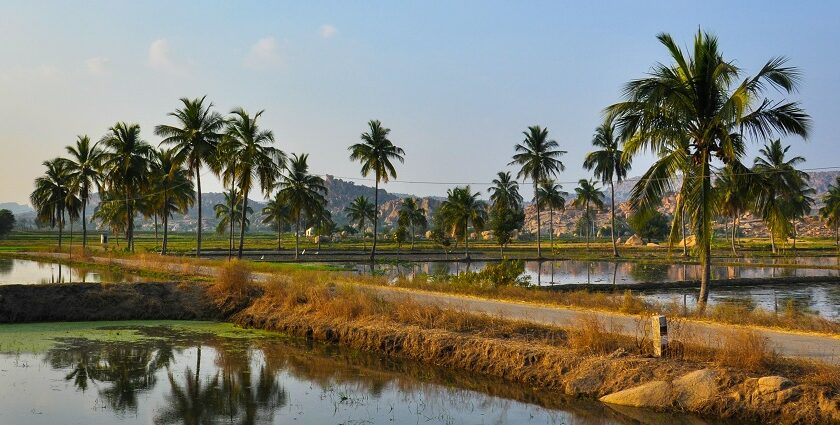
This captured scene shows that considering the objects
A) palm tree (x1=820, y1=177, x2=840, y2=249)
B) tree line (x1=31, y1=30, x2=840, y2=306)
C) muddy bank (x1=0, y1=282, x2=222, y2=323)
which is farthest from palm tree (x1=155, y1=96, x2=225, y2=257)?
palm tree (x1=820, y1=177, x2=840, y2=249)

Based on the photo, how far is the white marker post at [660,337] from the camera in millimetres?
13914

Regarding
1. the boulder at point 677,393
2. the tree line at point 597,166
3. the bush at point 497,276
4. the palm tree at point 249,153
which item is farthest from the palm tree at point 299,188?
the boulder at point 677,393

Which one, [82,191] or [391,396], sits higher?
[82,191]

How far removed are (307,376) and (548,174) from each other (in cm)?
5695

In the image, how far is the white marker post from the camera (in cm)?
1391

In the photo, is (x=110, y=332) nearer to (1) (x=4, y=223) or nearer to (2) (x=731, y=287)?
(2) (x=731, y=287)

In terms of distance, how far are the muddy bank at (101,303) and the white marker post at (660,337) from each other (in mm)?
15404

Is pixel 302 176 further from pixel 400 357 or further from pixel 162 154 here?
pixel 400 357

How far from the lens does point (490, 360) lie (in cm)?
1598

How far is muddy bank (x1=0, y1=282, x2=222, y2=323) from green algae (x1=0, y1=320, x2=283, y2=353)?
650 mm

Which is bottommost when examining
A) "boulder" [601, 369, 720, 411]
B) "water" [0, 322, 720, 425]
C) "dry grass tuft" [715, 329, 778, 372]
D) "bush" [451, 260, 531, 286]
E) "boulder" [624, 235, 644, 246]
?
"water" [0, 322, 720, 425]

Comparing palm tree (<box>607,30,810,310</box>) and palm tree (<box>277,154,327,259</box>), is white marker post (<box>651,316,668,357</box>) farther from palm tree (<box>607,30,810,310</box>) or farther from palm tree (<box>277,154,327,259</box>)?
palm tree (<box>277,154,327,259</box>)

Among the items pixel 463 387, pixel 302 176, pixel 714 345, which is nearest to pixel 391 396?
pixel 463 387

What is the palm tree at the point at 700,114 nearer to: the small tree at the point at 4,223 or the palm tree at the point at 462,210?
the palm tree at the point at 462,210
